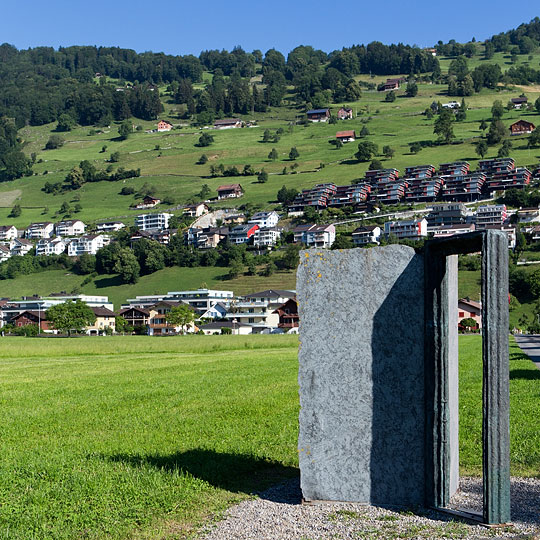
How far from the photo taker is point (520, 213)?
155 meters

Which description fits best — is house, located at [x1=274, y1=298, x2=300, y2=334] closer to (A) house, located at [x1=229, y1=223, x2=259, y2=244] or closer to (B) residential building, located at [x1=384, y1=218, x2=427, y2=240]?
(B) residential building, located at [x1=384, y1=218, x2=427, y2=240]

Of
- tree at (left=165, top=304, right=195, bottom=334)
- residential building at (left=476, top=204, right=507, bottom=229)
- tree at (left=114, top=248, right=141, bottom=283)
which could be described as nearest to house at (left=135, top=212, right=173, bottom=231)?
tree at (left=114, top=248, right=141, bottom=283)

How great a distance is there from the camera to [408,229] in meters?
156

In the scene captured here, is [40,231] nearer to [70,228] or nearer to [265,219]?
[70,228]

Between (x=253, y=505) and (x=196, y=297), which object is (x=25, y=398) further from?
(x=196, y=297)

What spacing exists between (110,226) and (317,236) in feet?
207

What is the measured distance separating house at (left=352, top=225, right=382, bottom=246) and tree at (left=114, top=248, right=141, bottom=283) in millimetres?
44186

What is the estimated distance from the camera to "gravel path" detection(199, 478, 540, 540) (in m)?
8.21

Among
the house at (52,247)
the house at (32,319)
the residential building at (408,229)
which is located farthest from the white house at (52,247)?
the residential building at (408,229)

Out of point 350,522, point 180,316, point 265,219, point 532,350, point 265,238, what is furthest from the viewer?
point 265,219

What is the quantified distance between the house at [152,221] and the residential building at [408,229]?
193 ft

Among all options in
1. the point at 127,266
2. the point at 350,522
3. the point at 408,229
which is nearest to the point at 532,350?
the point at 350,522

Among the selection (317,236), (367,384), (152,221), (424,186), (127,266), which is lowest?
(367,384)

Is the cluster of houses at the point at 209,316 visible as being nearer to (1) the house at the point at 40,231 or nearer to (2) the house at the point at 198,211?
(1) the house at the point at 40,231
